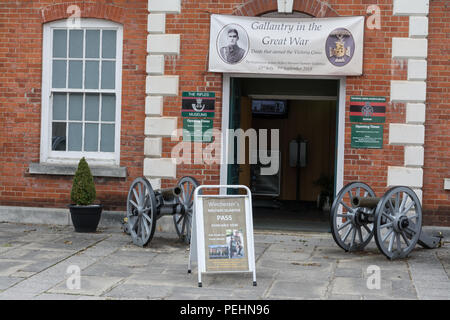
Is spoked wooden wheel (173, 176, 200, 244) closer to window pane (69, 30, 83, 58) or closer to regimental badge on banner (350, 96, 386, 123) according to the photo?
regimental badge on banner (350, 96, 386, 123)

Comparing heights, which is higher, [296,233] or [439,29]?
[439,29]

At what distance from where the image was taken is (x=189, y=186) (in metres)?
9.91

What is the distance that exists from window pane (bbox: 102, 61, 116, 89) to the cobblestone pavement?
99.2 inches

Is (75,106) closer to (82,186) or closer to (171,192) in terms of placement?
(82,186)

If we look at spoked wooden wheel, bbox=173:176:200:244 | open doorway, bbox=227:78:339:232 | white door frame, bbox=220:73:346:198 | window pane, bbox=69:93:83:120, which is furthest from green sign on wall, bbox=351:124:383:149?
open doorway, bbox=227:78:339:232

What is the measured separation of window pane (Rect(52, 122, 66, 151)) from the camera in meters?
11.6

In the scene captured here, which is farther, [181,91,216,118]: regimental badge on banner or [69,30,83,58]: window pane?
[69,30,83,58]: window pane

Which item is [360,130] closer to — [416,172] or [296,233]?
[416,172]

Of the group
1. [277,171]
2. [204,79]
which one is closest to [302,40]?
[204,79]

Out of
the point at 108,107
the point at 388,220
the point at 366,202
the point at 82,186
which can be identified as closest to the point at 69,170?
the point at 82,186

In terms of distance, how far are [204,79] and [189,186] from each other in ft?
6.28

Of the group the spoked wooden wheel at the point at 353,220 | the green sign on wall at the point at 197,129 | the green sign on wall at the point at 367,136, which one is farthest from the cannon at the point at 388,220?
the green sign on wall at the point at 197,129

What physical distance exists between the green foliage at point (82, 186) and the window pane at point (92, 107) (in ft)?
3.81

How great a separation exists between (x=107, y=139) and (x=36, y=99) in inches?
53.8
